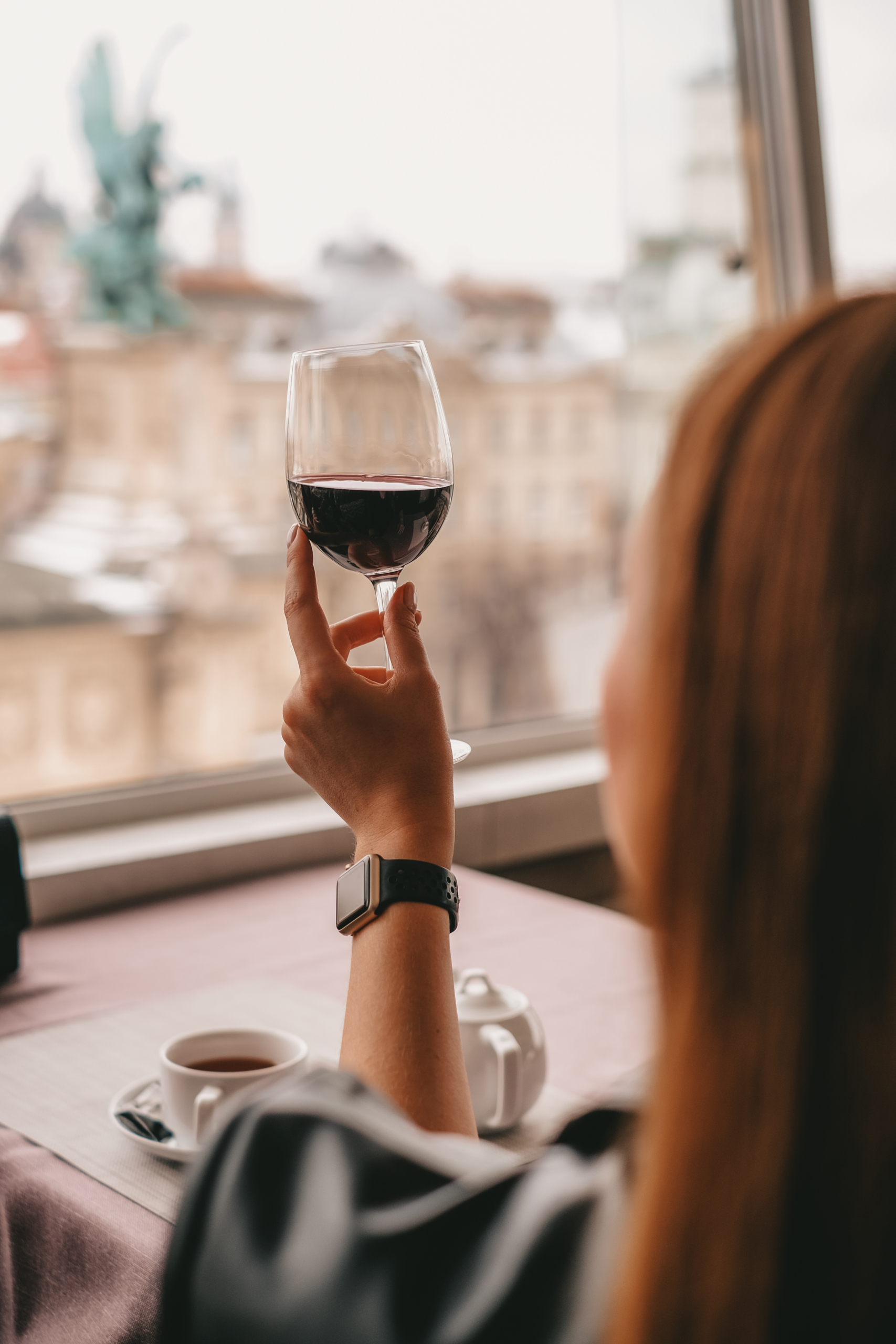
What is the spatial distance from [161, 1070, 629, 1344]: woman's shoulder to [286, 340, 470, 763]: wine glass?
0.31m

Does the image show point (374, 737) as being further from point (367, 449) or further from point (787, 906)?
point (787, 906)

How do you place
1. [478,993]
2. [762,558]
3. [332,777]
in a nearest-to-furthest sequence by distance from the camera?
[762,558] → [332,777] → [478,993]

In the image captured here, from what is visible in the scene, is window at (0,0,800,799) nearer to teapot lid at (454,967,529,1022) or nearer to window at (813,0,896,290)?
window at (813,0,896,290)

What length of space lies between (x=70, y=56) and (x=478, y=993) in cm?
141

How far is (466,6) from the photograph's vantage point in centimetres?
205

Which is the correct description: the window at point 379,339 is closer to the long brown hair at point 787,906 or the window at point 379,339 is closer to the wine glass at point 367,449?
the wine glass at point 367,449

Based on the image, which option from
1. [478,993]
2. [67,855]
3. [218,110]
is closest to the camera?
[478,993]

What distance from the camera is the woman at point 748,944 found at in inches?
14.6

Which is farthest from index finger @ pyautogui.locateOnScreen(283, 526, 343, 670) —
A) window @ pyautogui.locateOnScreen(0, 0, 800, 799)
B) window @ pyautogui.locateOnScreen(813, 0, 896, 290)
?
window @ pyautogui.locateOnScreen(813, 0, 896, 290)

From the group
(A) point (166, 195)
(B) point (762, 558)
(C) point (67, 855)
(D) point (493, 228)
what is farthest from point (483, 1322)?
(D) point (493, 228)

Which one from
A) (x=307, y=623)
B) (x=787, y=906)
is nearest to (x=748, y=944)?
(x=787, y=906)

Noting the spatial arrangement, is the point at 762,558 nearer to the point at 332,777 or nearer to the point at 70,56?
the point at 332,777

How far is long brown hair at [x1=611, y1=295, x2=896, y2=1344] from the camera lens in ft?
1.21

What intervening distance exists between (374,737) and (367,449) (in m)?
0.18
